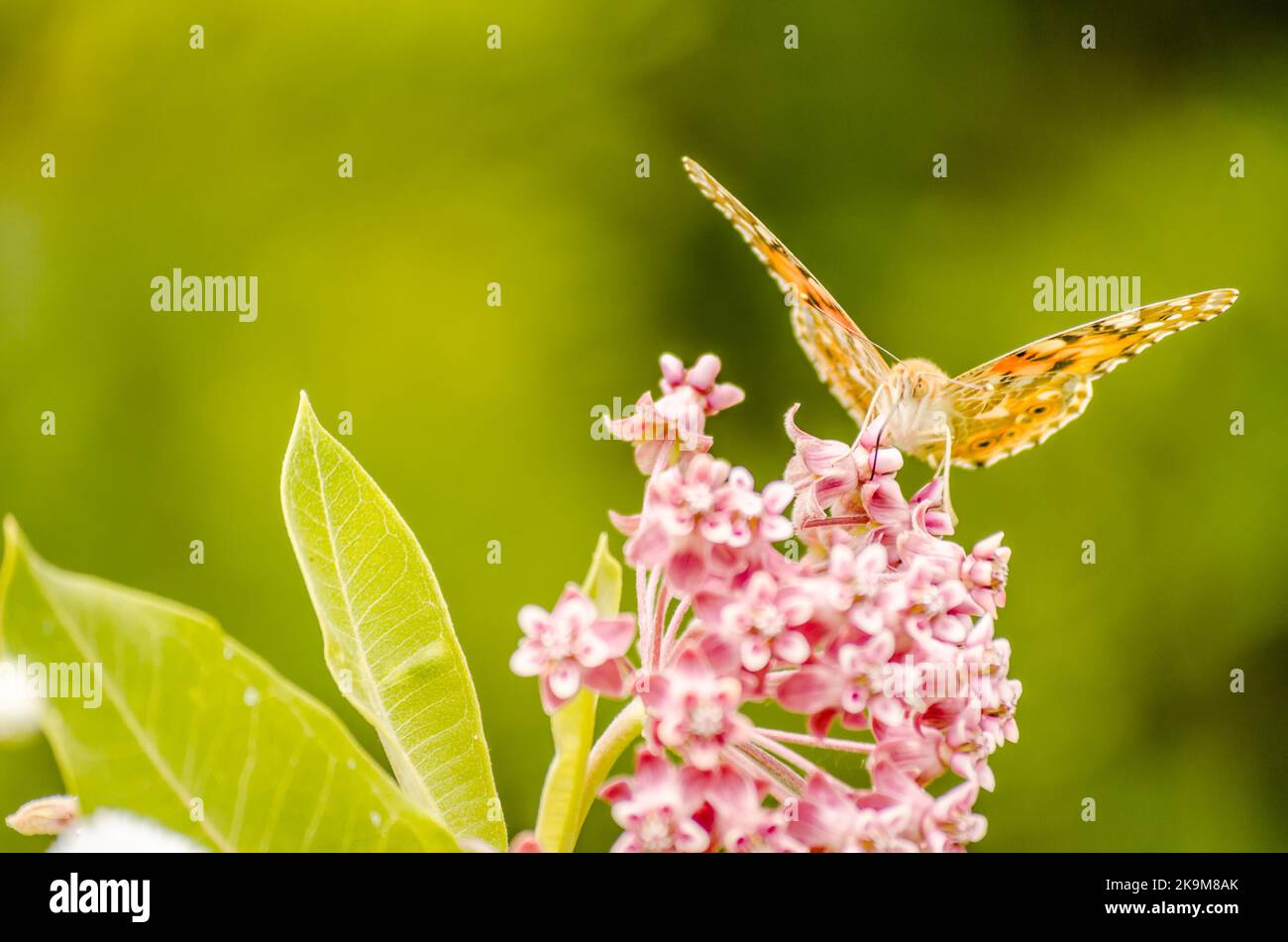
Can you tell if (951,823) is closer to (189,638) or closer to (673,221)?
(189,638)

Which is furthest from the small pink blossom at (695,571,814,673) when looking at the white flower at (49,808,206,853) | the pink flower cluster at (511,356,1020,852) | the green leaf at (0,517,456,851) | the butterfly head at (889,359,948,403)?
the butterfly head at (889,359,948,403)

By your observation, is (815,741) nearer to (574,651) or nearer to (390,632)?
(574,651)

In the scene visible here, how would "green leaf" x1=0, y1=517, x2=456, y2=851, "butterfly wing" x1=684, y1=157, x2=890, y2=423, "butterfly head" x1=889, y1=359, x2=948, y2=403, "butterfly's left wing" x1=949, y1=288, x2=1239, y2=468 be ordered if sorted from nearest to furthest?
"green leaf" x1=0, y1=517, x2=456, y2=851
"butterfly wing" x1=684, y1=157, x2=890, y2=423
"butterfly head" x1=889, y1=359, x2=948, y2=403
"butterfly's left wing" x1=949, y1=288, x2=1239, y2=468

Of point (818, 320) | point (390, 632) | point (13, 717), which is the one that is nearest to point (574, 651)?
point (390, 632)

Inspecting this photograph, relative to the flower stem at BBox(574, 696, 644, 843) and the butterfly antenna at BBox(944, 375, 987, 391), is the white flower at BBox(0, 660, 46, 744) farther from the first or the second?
the butterfly antenna at BBox(944, 375, 987, 391)

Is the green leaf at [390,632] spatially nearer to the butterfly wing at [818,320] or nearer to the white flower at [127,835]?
the white flower at [127,835]

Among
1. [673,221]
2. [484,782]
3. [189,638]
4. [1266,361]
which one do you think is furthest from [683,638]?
[1266,361]

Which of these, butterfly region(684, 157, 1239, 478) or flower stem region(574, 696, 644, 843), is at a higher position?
butterfly region(684, 157, 1239, 478)
